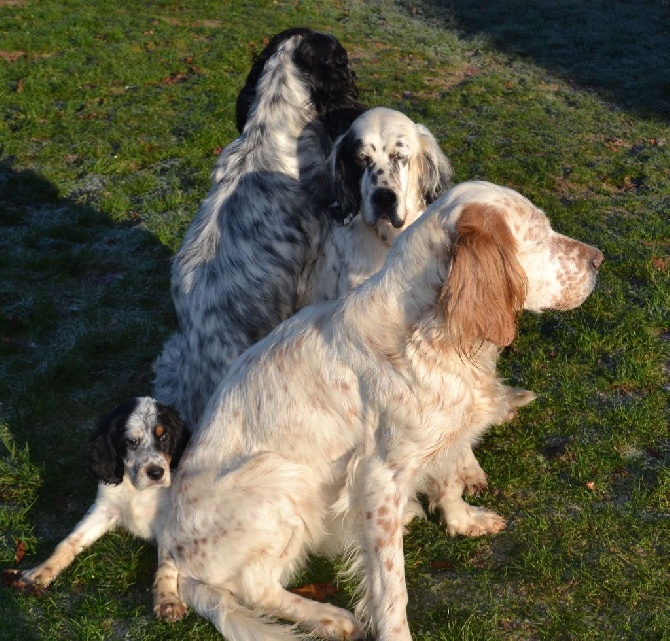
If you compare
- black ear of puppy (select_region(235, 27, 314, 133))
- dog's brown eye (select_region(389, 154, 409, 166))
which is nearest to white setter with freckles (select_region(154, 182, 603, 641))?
dog's brown eye (select_region(389, 154, 409, 166))

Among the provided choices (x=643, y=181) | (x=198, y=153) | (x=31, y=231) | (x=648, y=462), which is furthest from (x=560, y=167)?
(x=31, y=231)

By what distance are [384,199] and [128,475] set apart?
1947 millimetres

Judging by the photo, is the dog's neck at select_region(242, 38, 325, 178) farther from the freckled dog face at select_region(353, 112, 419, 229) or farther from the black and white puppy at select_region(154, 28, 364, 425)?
the freckled dog face at select_region(353, 112, 419, 229)

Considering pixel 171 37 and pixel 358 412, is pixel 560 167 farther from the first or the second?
pixel 171 37

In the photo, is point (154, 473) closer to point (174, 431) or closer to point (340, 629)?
point (174, 431)

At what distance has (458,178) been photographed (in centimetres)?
789

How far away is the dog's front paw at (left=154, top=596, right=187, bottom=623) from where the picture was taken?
3738 millimetres

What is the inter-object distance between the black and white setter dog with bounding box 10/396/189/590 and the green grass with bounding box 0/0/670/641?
0.10 metres

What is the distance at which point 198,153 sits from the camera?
8.74m

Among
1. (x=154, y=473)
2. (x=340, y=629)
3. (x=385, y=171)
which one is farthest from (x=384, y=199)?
(x=340, y=629)

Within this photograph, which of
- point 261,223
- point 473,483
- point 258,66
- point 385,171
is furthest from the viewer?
point 258,66

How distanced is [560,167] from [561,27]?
244 inches

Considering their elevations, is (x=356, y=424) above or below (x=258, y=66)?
below

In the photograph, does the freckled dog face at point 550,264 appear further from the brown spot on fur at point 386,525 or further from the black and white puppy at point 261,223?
the black and white puppy at point 261,223
